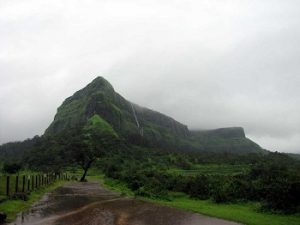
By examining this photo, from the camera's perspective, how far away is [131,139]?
18050 cm

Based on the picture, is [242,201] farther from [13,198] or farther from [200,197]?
[13,198]

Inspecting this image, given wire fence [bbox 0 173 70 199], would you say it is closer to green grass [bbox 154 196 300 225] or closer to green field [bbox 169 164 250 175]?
green grass [bbox 154 196 300 225]

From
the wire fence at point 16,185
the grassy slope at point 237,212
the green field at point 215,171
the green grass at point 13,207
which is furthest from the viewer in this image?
the green field at point 215,171

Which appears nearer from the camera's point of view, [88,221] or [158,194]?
[88,221]

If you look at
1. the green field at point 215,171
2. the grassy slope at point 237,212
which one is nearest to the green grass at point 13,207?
the grassy slope at point 237,212

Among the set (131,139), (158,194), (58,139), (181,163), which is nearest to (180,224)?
(158,194)

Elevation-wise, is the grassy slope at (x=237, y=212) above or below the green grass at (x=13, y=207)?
below

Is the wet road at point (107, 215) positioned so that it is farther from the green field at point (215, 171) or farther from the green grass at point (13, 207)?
the green field at point (215, 171)

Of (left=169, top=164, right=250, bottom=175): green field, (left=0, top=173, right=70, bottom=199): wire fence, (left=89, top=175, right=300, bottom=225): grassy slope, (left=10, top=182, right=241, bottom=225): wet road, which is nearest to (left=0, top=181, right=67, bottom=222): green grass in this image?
(left=10, top=182, right=241, bottom=225): wet road

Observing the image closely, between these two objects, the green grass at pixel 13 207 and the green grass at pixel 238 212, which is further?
the green grass at pixel 238 212

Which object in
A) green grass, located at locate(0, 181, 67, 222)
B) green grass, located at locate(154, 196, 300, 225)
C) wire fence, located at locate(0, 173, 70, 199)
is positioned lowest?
green grass, located at locate(154, 196, 300, 225)

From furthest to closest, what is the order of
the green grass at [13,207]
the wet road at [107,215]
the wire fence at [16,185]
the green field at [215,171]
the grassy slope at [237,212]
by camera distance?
the green field at [215,171] < the wire fence at [16,185] < the grassy slope at [237,212] < the green grass at [13,207] < the wet road at [107,215]

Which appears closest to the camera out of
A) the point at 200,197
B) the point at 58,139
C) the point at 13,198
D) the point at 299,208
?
the point at 299,208

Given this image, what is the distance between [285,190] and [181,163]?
88.1 meters
